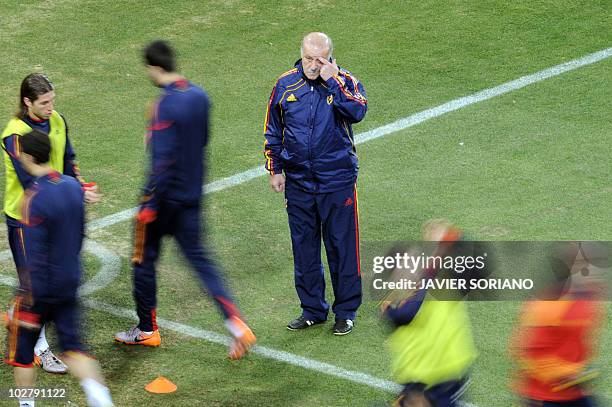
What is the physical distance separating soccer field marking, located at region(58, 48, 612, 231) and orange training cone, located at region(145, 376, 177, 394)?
284 cm

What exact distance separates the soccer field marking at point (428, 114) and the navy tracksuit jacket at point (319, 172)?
2.53 metres

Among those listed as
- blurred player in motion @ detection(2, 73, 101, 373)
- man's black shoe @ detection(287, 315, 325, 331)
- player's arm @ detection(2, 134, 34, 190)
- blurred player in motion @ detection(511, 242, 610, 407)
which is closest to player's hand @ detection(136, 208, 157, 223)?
blurred player in motion @ detection(2, 73, 101, 373)

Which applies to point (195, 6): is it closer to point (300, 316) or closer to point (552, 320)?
point (300, 316)

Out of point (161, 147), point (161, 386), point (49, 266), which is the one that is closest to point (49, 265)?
point (49, 266)

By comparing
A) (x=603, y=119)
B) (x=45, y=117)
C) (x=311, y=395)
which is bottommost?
(x=311, y=395)

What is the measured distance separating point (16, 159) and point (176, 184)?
3.48ft

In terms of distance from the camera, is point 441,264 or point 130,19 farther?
point 130,19

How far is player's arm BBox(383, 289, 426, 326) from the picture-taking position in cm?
634

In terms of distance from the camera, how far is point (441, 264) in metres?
6.41

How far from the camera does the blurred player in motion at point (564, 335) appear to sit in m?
6.16

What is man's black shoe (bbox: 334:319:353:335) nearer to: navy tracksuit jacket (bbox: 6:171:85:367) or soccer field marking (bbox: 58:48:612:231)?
navy tracksuit jacket (bbox: 6:171:85:367)

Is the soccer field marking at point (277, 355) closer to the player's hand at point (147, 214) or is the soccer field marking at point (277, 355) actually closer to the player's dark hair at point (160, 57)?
the player's hand at point (147, 214)

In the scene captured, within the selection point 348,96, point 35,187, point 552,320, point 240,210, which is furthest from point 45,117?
point 552,320

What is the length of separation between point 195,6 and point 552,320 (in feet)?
34.6
